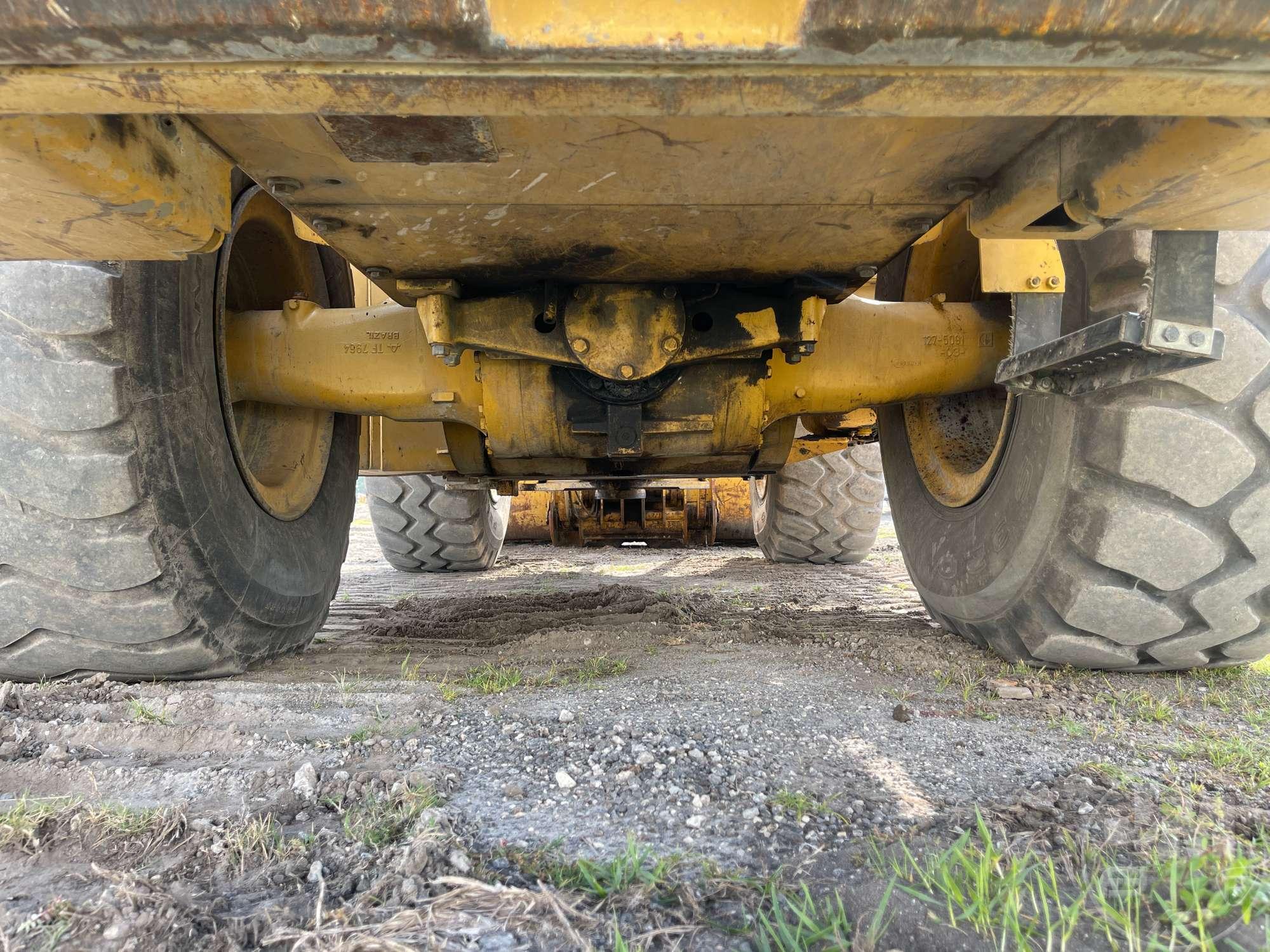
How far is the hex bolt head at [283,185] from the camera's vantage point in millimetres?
1194

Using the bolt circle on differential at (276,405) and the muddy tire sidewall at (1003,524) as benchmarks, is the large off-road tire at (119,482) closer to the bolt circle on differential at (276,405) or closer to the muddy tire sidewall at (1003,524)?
the bolt circle on differential at (276,405)

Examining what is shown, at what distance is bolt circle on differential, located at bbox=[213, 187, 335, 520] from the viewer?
205 centimetres

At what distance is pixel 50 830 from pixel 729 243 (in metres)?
1.47

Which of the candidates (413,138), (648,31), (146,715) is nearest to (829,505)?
(146,715)

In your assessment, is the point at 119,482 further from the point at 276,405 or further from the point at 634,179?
the point at 634,179

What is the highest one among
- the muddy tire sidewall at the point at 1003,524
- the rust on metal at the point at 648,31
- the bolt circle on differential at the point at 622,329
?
the rust on metal at the point at 648,31

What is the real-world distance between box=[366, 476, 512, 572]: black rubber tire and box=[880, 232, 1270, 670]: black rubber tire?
3.42 m

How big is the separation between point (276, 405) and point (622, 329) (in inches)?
46.3

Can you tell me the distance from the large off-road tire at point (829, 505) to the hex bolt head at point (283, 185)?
3758mm

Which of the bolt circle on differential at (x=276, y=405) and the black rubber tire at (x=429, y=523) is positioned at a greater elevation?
the bolt circle on differential at (x=276, y=405)

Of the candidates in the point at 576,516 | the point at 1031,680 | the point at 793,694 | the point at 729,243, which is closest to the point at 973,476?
the point at 1031,680

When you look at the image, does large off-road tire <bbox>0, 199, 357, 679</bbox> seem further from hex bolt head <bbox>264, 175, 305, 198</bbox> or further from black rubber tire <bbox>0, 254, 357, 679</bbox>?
hex bolt head <bbox>264, 175, 305, 198</bbox>

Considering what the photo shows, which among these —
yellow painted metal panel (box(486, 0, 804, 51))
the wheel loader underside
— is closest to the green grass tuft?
the wheel loader underside

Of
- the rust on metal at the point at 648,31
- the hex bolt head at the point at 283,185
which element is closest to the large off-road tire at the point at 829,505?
the hex bolt head at the point at 283,185
